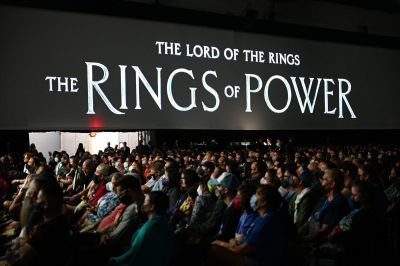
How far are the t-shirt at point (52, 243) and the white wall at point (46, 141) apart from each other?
10.9 metres

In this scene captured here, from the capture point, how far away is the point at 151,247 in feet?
9.77

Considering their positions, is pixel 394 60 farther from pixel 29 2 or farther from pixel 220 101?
pixel 29 2

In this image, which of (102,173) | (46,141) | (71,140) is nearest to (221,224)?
(102,173)

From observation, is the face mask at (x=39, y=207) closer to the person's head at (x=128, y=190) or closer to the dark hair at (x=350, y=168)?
the person's head at (x=128, y=190)

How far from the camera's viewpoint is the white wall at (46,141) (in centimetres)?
1315

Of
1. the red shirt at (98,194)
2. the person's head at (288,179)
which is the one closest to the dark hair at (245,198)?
the person's head at (288,179)

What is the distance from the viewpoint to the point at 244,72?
1056 cm

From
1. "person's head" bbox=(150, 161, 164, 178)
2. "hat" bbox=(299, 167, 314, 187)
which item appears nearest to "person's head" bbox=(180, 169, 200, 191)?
"hat" bbox=(299, 167, 314, 187)

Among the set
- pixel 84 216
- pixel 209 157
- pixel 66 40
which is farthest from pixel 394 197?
pixel 66 40

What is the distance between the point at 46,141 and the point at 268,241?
37.0ft

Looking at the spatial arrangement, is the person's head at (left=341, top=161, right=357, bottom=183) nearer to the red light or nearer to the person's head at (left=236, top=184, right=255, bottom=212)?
the person's head at (left=236, top=184, right=255, bottom=212)

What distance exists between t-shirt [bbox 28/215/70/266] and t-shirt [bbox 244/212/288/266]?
1183mm

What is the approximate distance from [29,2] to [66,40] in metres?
0.91

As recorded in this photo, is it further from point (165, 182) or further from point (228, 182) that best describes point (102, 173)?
point (228, 182)
